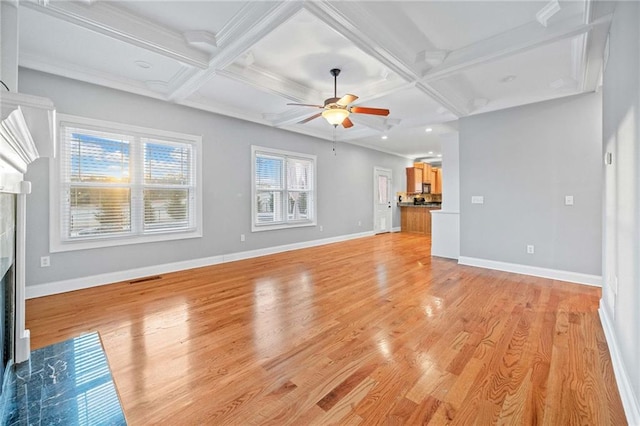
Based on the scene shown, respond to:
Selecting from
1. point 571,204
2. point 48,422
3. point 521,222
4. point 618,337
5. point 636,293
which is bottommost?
point 48,422

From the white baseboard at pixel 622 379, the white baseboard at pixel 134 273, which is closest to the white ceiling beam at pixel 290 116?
the white baseboard at pixel 134 273

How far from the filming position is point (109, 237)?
375 centimetres

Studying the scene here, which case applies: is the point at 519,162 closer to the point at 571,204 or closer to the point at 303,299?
the point at 571,204

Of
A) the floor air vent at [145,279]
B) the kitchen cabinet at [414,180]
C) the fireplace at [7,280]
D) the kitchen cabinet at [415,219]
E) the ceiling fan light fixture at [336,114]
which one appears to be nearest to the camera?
the fireplace at [7,280]

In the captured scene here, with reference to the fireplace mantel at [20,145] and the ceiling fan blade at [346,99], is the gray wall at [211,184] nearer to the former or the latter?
the fireplace mantel at [20,145]

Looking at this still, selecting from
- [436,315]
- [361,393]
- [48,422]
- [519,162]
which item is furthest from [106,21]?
[519,162]

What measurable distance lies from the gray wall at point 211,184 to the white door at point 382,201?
1.30 feet

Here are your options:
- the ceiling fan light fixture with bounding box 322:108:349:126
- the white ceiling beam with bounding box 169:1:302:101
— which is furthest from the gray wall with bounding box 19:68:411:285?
the ceiling fan light fixture with bounding box 322:108:349:126

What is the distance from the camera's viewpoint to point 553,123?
3.92m

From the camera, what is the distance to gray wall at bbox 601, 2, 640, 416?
55.7 inches

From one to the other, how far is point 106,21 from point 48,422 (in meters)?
2.94

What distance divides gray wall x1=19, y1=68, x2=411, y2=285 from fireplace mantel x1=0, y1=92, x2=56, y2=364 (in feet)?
5.78

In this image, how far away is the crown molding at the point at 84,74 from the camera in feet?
9.95

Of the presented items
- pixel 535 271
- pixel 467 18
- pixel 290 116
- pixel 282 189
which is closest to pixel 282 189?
pixel 282 189
